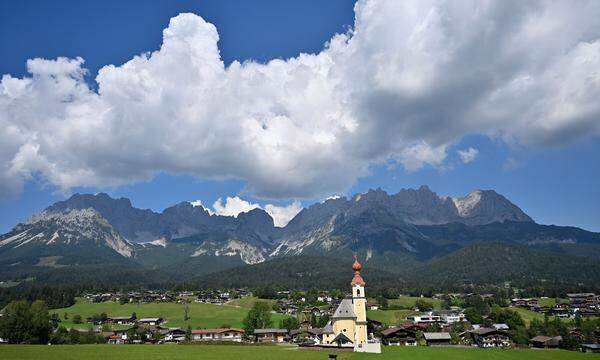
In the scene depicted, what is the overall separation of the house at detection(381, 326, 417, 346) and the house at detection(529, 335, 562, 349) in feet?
84.9

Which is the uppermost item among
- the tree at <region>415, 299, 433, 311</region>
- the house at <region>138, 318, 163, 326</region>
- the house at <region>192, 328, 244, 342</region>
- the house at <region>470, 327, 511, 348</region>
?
the tree at <region>415, 299, 433, 311</region>

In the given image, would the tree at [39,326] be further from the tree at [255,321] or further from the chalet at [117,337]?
the tree at [255,321]

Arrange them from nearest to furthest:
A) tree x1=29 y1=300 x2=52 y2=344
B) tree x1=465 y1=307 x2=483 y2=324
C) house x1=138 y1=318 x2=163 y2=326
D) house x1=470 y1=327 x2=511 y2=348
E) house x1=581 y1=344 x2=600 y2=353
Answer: house x1=581 y1=344 x2=600 y2=353
tree x1=29 y1=300 x2=52 y2=344
house x1=470 y1=327 x2=511 y2=348
tree x1=465 y1=307 x2=483 y2=324
house x1=138 y1=318 x2=163 y2=326

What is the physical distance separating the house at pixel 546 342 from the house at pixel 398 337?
84.9 ft

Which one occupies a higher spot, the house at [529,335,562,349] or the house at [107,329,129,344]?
the house at [107,329,129,344]

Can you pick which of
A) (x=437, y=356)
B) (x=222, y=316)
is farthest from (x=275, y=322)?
(x=437, y=356)

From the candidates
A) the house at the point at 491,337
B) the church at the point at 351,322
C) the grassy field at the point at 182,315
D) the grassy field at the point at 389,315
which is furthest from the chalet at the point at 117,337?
the house at the point at 491,337

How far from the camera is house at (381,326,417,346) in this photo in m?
115

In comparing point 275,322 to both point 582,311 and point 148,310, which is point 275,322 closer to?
point 148,310

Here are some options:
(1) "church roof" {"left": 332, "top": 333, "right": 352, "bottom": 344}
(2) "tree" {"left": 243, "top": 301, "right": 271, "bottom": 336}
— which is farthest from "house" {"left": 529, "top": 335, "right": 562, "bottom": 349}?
(2) "tree" {"left": 243, "top": 301, "right": 271, "bottom": 336}

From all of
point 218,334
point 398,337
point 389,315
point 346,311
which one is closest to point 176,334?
point 218,334

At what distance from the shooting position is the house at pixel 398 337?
11456cm

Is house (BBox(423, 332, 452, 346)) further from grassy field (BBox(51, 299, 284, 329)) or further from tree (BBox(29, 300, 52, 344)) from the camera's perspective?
tree (BBox(29, 300, 52, 344))

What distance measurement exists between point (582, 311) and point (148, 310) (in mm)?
161610
